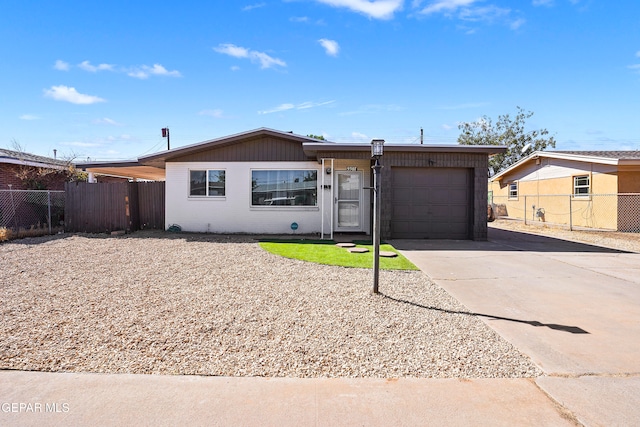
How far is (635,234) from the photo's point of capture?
14.5 metres

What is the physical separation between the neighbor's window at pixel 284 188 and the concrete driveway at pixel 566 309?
404cm

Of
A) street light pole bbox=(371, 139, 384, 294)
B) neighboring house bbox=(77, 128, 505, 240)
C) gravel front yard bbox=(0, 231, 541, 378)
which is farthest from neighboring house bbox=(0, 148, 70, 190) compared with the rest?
street light pole bbox=(371, 139, 384, 294)

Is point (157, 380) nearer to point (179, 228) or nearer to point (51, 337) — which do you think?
point (51, 337)

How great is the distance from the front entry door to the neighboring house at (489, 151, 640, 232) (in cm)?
1005

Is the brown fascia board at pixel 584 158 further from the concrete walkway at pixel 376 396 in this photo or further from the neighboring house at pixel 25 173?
the neighboring house at pixel 25 173

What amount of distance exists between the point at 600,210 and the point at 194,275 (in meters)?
17.7

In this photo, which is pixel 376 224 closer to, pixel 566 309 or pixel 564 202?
pixel 566 309

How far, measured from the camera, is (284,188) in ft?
42.0

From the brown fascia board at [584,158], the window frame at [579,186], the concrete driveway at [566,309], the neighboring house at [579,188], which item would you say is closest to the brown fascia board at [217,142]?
the concrete driveway at [566,309]

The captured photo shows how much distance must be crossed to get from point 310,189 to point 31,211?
438 inches

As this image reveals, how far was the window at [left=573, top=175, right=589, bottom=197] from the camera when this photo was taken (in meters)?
17.2

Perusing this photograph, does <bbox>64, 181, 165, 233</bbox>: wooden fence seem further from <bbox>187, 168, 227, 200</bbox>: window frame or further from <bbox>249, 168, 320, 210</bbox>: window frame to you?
→ <bbox>249, 168, 320, 210</bbox>: window frame

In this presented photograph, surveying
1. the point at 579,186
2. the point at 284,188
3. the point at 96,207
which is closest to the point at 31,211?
the point at 96,207

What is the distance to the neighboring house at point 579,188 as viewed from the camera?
15297 mm
